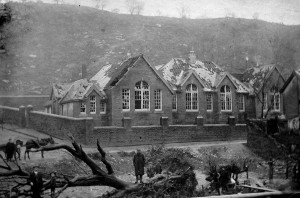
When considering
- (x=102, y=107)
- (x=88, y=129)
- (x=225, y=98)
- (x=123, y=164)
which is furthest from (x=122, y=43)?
(x=123, y=164)

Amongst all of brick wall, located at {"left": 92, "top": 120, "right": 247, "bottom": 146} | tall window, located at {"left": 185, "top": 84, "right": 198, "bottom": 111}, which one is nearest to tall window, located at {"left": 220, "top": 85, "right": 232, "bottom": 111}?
tall window, located at {"left": 185, "top": 84, "right": 198, "bottom": 111}

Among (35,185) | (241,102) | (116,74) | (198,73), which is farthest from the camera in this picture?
(241,102)

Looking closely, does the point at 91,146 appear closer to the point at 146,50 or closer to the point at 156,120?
the point at 156,120

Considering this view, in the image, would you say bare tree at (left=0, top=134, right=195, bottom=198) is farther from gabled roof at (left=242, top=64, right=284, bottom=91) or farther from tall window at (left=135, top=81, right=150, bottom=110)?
gabled roof at (left=242, top=64, right=284, bottom=91)

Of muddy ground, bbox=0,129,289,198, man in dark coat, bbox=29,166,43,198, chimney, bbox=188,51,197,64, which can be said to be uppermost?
chimney, bbox=188,51,197,64

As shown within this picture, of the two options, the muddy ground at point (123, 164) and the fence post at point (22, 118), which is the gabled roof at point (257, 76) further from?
the fence post at point (22, 118)

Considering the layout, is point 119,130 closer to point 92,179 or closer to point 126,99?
point 126,99
